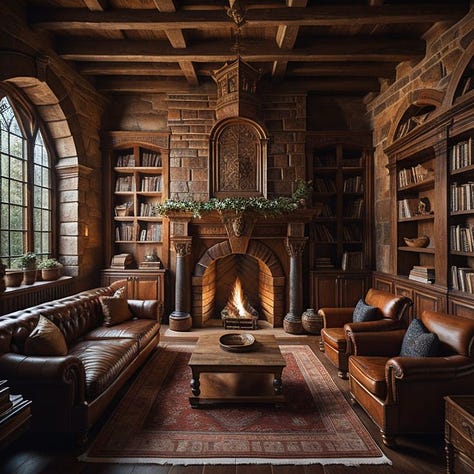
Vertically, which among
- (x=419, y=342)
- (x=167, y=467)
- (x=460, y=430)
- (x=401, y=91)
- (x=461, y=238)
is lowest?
(x=167, y=467)

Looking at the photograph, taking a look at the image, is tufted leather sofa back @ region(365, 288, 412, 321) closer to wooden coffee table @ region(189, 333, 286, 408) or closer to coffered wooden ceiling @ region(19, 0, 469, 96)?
wooden coffee table @ region(189, 333, 286, 408)

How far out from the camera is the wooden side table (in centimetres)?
158

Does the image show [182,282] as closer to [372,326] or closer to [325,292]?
[325,292]

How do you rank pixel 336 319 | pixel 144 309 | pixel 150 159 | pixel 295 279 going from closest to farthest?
1. pixel 336 319
2. pixel 144 309
3. pixel 295 279
4. pixel 150 159

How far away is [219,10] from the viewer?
325 cm

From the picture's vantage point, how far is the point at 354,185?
4.98 meters

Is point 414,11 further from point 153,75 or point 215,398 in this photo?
point 215,398

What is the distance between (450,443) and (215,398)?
1667mm

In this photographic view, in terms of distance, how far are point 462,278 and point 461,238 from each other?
396 millimetres

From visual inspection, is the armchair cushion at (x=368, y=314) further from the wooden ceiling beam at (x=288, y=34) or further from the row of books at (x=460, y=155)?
the wooden ceiling beam at (x=288, y=34)

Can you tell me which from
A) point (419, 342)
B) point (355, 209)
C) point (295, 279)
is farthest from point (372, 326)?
point (355, 209)

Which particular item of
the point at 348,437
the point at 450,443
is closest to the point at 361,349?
the point at 348,437

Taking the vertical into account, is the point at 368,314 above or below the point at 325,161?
below

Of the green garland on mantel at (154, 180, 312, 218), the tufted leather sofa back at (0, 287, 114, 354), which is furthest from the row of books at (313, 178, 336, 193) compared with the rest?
the tufted leather sofa back at (0, 287, 114, 354)
